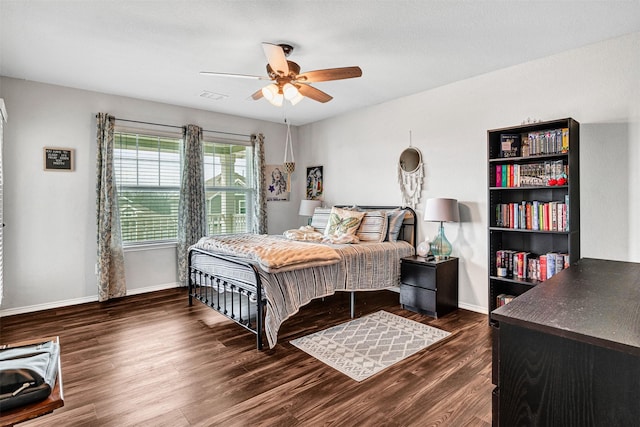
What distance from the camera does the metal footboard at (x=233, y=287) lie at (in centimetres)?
293

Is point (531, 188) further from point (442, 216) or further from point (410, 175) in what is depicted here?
point (410, 175)

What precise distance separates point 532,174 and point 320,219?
271cm

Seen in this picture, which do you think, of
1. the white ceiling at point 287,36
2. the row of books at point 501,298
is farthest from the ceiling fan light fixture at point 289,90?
the row of books at point 501,298

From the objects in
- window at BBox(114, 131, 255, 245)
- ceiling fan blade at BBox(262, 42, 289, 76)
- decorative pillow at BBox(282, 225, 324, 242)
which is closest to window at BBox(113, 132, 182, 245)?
window at BBox(114, 131, 255, 245)

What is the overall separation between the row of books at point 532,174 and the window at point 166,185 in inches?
146

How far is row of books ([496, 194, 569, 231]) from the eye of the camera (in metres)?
3.02

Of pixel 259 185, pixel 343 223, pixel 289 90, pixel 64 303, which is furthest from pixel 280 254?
pixel 64 303

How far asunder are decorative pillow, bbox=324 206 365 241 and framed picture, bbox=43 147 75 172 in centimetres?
315

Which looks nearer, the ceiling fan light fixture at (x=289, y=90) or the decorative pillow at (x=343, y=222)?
the ceiling fan light fixture at (x=289, y=90)

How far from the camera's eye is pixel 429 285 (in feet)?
12.1

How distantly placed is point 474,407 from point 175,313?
3.05 m

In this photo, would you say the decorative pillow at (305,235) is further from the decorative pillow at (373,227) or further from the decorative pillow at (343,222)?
the decorative pillow at (373,227)

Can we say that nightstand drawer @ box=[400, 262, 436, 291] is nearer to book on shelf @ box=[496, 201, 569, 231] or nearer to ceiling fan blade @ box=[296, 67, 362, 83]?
book on shelf @ box=[496, 201, 569, 231]

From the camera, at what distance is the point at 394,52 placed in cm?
315
